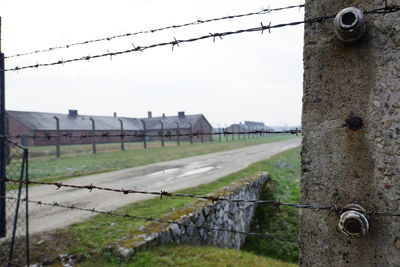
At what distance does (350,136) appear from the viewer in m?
1.89

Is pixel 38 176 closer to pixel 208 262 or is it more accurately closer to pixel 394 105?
pixel 208 262

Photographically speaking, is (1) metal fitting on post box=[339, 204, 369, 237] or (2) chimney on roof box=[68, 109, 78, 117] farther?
(2) chimney on roof box=[68, 109, 78, 117]

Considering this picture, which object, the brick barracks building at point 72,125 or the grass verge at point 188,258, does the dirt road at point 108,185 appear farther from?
the brick barracks building at point 72,125

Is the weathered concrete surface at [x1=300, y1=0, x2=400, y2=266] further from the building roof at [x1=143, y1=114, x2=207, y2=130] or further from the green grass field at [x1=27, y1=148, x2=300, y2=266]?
the building roof at [x1=143, y1=114, x2=207, y2=130]

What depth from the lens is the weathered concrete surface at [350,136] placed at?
5.89 ft

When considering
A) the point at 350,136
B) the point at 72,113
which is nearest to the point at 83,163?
the point at 350,136

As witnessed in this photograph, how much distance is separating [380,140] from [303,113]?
500 millimetres

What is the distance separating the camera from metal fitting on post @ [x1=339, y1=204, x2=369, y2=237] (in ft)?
5.84

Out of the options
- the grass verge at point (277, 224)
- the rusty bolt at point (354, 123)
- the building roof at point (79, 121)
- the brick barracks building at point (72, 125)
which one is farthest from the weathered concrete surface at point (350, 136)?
the building roof at point (79, 121)

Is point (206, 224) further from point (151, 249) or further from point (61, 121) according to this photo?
point (61, 121)

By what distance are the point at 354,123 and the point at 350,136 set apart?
0.29 ft

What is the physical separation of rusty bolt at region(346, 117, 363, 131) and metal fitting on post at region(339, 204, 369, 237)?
0.51 metres

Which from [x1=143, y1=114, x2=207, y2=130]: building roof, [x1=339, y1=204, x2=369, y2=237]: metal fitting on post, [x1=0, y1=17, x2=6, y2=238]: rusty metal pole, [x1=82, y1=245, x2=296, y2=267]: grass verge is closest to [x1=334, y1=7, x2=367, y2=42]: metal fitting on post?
[x1=339, y1=204, x2=369, y2=237]: metal fitting on post

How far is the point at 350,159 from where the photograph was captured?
1.89 meters
